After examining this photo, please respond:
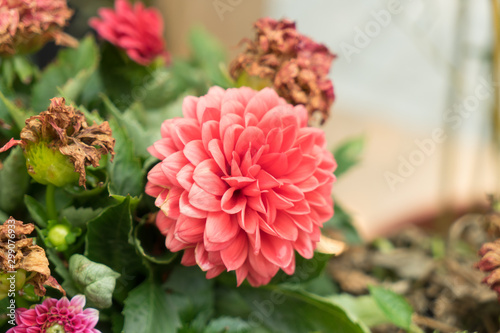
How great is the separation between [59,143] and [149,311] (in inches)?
5.7

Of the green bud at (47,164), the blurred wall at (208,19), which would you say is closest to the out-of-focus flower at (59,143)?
the green bud at (47,164)

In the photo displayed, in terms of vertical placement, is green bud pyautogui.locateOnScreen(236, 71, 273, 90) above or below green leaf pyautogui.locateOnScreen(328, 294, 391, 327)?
above

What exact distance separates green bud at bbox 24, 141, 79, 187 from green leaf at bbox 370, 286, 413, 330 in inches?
11.5

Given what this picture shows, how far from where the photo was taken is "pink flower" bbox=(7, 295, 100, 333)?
288 millimetres

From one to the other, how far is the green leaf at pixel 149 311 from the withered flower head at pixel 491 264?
0.80 ft

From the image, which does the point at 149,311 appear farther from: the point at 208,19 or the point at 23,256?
the point at 208,19

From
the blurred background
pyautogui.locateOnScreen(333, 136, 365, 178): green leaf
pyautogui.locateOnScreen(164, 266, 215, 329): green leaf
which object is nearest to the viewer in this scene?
pyautogui.locateOnScreen(164, 266, 215, 329): green leaf

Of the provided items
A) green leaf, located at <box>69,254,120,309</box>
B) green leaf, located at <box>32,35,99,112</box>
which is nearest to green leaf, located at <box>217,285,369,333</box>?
green leaf, located at <box>69,254,120,309</box>

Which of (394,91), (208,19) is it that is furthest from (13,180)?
(394,91)

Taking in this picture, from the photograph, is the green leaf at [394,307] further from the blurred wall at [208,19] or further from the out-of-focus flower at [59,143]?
the blurred wall at [208,19]

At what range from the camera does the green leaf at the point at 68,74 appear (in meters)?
0.41

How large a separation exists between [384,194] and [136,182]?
0.64m

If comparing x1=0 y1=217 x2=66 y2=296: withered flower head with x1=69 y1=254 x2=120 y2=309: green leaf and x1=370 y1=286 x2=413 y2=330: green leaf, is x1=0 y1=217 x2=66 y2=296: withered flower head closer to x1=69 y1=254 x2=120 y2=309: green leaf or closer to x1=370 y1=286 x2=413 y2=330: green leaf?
x1=69 y1=254 x2=120 y2=309: green leaf

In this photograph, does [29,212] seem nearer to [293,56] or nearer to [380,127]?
[293,56]
